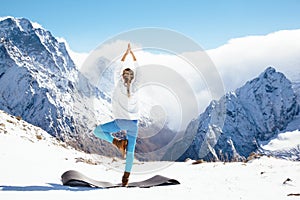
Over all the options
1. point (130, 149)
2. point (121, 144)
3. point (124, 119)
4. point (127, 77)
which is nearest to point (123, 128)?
point (124, 119)

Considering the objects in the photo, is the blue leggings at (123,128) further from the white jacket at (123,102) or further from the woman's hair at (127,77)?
the woman's hair at (127,77)

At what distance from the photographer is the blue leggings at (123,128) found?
6277mm

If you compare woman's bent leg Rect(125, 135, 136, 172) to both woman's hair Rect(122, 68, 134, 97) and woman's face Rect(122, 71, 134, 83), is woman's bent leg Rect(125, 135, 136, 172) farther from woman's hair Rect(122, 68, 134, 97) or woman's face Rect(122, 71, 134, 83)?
woman's face Rect(122, 71, 134, 83)

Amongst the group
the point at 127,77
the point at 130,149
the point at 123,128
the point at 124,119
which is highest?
the point at 127,77

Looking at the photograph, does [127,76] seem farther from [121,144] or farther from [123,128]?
[121,144]

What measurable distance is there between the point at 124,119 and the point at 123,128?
7.4 inches

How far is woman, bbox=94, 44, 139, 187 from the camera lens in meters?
6.27

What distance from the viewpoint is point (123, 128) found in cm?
630

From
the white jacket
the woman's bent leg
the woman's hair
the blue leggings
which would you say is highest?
the woman's hair

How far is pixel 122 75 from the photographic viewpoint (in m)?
6.44

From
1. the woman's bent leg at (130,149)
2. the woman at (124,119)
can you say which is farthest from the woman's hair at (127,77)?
the woman's bent leg at (130,149)

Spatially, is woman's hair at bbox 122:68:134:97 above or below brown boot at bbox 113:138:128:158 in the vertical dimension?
above

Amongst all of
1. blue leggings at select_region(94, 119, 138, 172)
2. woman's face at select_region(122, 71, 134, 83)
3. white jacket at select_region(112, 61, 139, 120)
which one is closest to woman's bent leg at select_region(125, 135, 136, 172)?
blue leggings at select_region(94, 119, 138, 172)

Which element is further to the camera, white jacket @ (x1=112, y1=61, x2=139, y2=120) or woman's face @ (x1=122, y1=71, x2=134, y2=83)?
woman's face @ (x1=122, y1=71, x2=134, y2=83)
